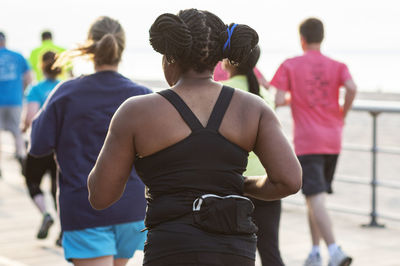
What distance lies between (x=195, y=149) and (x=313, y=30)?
161 inches

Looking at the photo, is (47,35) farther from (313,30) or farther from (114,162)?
(114,162)

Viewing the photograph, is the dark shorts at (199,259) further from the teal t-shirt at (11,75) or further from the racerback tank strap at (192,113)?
the teal t-shirt at (11,75)

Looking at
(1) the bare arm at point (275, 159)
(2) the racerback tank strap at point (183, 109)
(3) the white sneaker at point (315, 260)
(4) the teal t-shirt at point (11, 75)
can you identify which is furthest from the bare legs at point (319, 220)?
(4) the teal t-shirt at point (11, 75)

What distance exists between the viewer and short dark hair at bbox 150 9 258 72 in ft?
9.25

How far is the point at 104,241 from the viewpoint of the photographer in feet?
13.8

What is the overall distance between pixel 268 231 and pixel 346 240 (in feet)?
9.28

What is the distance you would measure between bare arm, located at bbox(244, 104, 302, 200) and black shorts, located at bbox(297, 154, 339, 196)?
3.61 meters

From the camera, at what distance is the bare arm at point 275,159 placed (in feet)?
9.44

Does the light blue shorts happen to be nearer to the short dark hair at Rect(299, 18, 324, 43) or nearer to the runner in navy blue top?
the runner in navy blue top

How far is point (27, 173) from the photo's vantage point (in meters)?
5.02

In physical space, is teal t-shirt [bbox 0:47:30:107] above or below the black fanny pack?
below

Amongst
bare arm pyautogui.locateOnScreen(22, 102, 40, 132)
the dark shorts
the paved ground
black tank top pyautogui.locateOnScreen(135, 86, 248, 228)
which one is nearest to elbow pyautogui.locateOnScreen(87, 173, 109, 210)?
black tank top pyautogui.locateOnScreen(135, 86, 248, 228)

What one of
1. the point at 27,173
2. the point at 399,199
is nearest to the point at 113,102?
the point at 27,173

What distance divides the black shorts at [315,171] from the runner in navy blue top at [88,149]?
2.55 m
